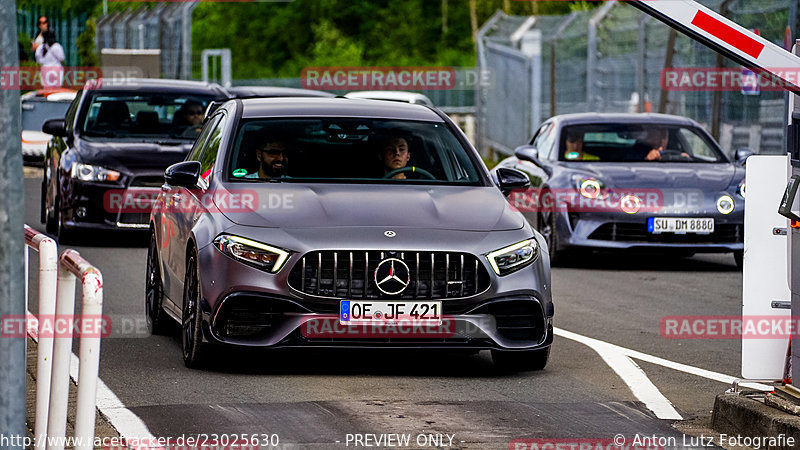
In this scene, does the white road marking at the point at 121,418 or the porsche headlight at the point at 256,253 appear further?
the porsche headlight at the point at 256,253

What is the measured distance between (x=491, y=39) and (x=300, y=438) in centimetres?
3177

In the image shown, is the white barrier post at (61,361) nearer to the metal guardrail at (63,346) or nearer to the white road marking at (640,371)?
the metal guardrail at (63,346)

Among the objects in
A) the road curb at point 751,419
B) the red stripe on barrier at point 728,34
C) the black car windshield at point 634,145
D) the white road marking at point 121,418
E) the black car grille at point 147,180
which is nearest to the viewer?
the red stripe on barrier at point 728,34

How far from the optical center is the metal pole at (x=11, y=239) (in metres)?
4.71

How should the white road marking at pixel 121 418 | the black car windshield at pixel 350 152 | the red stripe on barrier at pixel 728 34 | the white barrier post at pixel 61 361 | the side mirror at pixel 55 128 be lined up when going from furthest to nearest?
the side mirror at pixel 55 128 < the black car windshield at pixel 350 152 < the white road marking at pixel 121 418 < the red stripe on barrier at pixel 728 34 < the white barrier post at pixel 61 361

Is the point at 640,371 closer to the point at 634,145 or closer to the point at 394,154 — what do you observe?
the point at 394,154

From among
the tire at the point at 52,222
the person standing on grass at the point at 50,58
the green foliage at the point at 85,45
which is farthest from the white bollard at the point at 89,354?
the green foliage at the point at 85,45

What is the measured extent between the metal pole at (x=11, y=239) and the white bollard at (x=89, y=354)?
1.40ft

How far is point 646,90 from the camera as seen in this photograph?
2691 cm

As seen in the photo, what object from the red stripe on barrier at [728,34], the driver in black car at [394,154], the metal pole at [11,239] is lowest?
the driver in black car at [394,154]

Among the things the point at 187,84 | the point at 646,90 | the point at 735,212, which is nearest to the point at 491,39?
the point at 646,90

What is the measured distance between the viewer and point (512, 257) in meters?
8.83

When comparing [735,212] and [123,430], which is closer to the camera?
[123,430]

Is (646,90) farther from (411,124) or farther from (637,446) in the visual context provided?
(637,446)
